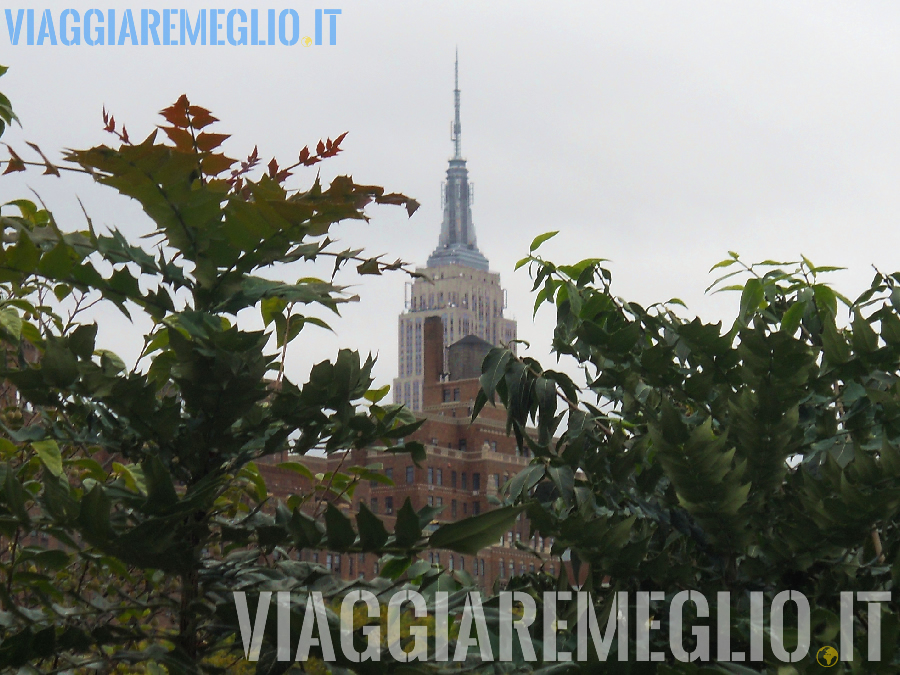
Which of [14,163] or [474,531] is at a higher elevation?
[14,163]

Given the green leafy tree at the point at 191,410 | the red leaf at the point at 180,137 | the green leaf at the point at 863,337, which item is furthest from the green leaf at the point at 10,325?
the green leaf at the point at 863,337

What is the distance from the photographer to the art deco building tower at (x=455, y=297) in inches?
6796

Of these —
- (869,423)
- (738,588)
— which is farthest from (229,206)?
(869,423)

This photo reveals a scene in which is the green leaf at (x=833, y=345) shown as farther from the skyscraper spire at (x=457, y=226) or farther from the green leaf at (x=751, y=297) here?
the skyscraper spire at (x=457, y=226)

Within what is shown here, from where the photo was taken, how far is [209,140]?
2143 millimetres

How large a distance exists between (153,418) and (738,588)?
1378 millimetres

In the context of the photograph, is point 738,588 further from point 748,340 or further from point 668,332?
point 668,332

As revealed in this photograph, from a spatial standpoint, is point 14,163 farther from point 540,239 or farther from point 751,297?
point 751,297

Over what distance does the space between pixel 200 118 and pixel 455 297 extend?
173107 mm

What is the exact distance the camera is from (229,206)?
6.65 ft

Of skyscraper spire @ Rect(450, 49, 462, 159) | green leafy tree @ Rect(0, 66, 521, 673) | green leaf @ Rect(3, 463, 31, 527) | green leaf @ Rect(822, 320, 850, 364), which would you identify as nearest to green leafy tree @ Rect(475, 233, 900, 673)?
green leaf @ Rect(822, 320, 850, 364)

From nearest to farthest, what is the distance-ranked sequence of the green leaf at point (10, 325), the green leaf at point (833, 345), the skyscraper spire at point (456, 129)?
the green leaf at point (10, 325) → the green leaf at point (833, 345) → the skyscraper spire at point (456, 129)

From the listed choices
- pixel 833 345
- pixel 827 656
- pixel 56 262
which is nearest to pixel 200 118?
pixel 56 262

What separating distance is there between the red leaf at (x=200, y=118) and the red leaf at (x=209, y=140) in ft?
0.07
